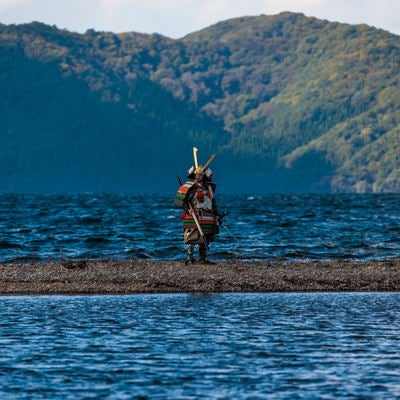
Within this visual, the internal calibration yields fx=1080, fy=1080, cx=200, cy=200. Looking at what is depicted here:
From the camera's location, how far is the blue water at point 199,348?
1512 cm

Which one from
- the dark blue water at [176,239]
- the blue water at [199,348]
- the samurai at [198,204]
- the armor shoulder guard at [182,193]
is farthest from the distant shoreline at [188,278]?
the dark blue water at [176,239]

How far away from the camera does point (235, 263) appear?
32500 mm

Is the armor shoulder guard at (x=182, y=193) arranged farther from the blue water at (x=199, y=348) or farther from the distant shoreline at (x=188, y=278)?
the blue water at (x=199, y=348)

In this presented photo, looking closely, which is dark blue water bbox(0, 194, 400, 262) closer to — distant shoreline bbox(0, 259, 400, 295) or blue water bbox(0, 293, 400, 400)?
distant shoreline bbox(0, 259, 400, 295)

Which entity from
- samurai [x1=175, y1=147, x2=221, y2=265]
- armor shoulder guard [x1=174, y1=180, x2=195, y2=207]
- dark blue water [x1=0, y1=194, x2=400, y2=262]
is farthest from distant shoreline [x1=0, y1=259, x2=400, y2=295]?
dark blue water [x1=0, y1=194, x2=400, y2=262]

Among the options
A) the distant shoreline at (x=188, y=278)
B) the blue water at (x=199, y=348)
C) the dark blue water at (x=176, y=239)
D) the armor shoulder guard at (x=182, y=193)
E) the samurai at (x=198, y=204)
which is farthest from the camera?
the dark blue water at (x=176, y=239)

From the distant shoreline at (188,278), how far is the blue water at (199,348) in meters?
1.67

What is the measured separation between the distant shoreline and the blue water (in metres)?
1.67

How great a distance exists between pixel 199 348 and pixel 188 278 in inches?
390

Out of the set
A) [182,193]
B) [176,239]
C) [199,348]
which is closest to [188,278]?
[182,193]

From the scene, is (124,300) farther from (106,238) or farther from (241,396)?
(106,238)

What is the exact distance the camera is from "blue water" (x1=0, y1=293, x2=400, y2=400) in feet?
49.6

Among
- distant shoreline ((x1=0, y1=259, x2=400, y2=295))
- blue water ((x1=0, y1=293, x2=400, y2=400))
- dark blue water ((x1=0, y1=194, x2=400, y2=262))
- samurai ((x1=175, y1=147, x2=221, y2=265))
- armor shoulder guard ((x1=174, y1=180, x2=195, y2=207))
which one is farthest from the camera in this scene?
dark blue water ((x1=0, y1=194, x2=400, y2=262))

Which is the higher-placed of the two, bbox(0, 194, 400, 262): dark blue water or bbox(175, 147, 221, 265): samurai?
bbox(175, 147, 221, 265): samurai
